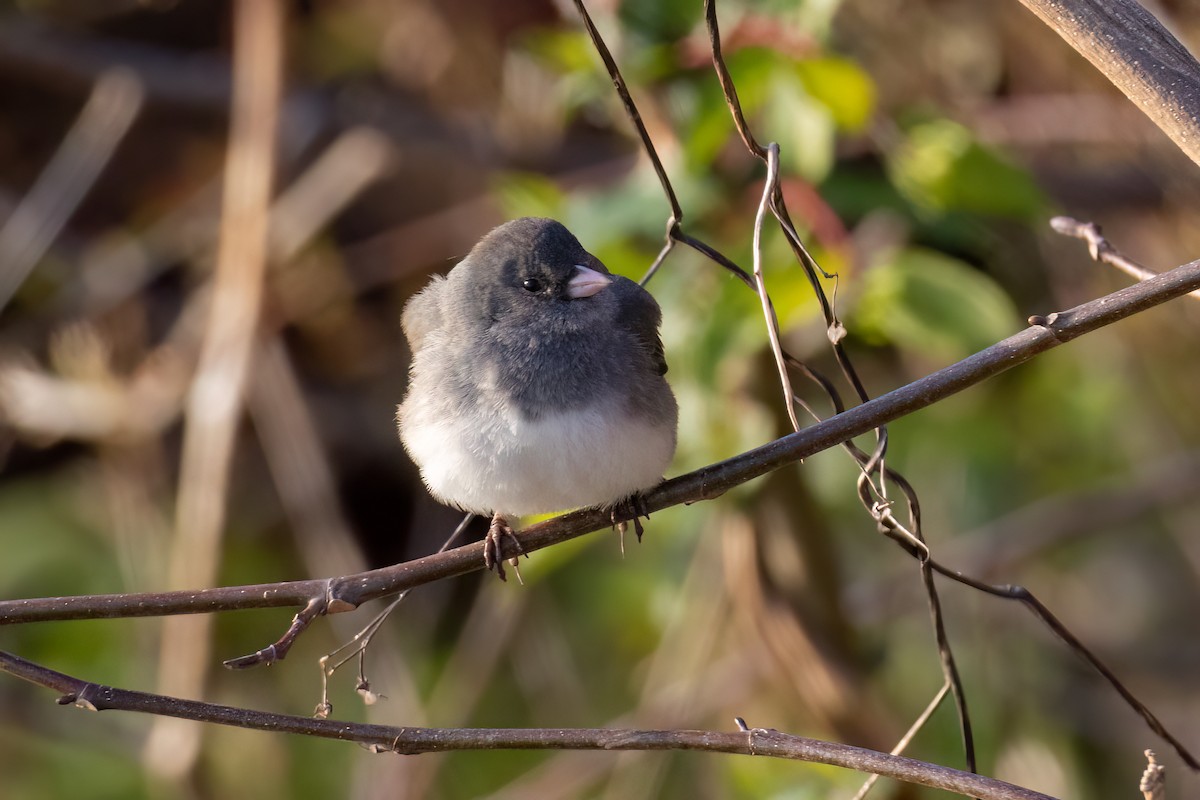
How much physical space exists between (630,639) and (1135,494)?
4.72 feet

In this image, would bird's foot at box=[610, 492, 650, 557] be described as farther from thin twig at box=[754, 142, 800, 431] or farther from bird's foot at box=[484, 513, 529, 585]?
thin twig at box=[754, 142, 800, 431]

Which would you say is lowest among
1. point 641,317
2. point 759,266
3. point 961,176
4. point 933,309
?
point 759,266

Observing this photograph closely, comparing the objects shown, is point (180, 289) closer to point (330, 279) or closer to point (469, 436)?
point (330, 279)

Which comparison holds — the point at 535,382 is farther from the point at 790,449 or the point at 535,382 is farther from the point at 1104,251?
the point at 1104,251

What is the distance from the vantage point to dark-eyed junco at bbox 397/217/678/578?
5.80 ft

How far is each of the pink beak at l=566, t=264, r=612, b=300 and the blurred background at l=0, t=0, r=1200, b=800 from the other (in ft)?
1.79

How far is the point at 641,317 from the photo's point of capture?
2023 millimetres

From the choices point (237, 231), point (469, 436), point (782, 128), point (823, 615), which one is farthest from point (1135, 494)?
point (237, 231)

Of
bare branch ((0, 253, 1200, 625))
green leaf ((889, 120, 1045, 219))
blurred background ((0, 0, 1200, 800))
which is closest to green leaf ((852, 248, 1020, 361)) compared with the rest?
green leaf ((889, 120, 1045, 219))

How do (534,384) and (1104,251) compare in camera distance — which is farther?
(534,384)

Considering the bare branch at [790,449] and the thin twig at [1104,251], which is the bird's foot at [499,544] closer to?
the bare branch at [790,449]

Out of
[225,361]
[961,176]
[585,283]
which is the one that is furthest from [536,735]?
[225,361]

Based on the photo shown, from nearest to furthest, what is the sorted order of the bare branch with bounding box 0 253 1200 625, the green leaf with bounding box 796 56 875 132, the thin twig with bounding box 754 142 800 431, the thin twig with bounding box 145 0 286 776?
the bare branch with bounding box 0 253 1200 625
the thin twig with bounding box 754 142 800 431
the green leaf with bounding box 796 56 875 132
the thin twig with bounding box 145 0 286 776

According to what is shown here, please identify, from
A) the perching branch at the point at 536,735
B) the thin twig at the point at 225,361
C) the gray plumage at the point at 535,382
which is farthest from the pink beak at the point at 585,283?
the thin twig at the point at 225,361
